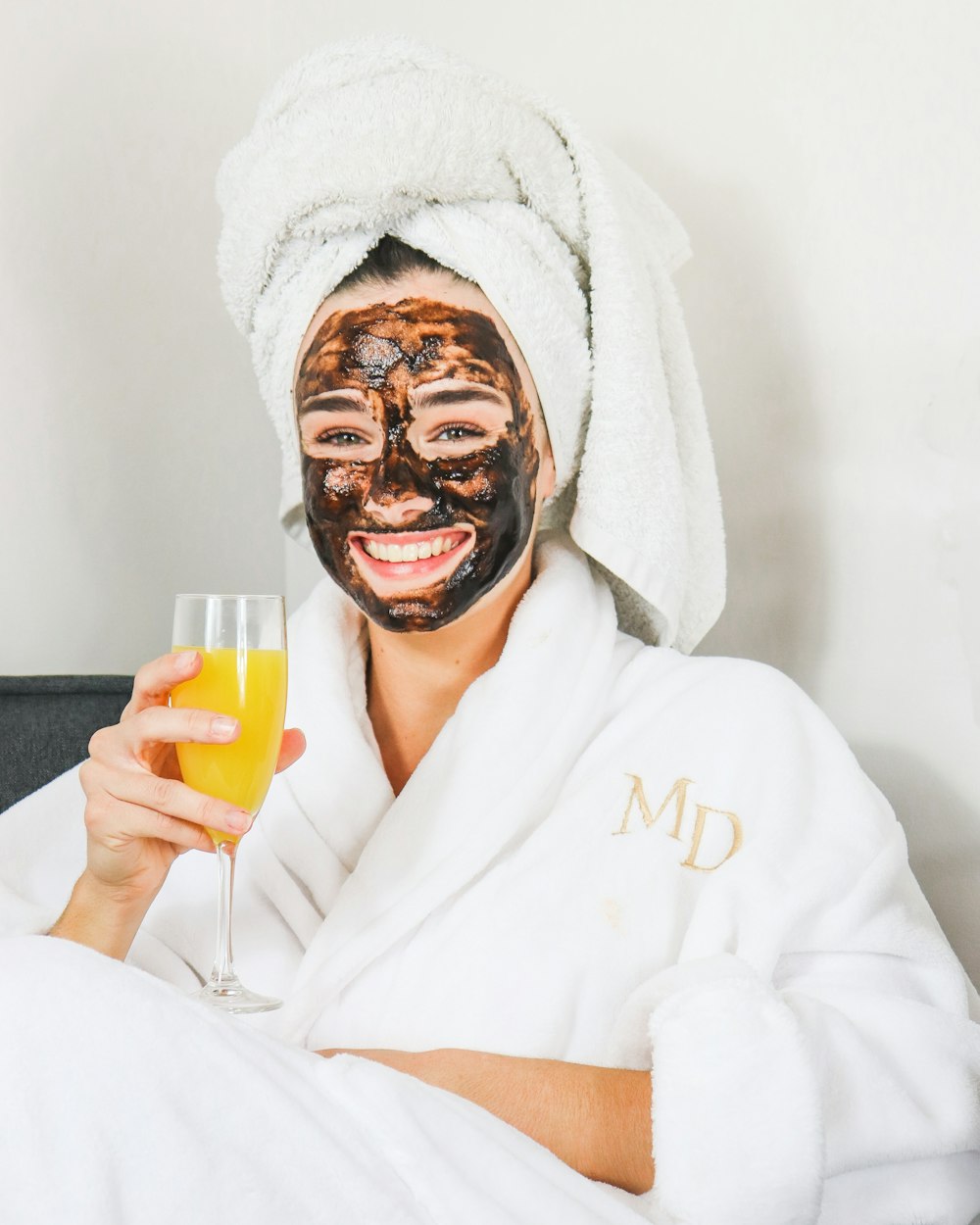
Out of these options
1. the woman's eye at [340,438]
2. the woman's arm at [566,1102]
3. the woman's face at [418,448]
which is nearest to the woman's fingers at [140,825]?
the woman's arm at [566,1102]

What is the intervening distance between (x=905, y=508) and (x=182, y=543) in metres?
1.10

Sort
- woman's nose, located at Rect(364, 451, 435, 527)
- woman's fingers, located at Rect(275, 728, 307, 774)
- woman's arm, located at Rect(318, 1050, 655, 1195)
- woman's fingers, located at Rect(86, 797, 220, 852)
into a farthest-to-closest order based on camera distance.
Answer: woman's nose, located at Rect(364, 451, 435, 527) < woman's fingers, located at Rect(275, 728, 307, 774) < woman's fingers, located at Rect(86, 797, 220, 852) < woman's arm, located at Rect(318, 1050, 655, 1195)

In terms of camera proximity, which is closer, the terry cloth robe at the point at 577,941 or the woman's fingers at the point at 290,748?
the terry cloth robe at the point at 577,941

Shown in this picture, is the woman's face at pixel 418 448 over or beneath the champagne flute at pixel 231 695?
over

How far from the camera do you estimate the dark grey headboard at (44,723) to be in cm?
143

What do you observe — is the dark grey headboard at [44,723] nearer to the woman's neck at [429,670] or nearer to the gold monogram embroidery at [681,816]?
the woman's neck at [429,670]

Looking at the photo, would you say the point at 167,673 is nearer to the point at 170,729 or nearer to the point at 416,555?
the point at 170,729

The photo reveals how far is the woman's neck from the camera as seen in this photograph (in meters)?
1.33

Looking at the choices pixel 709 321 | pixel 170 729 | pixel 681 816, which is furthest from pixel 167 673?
pixel 709 321

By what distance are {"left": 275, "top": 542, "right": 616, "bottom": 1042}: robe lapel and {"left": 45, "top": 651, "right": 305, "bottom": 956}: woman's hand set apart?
15 cm

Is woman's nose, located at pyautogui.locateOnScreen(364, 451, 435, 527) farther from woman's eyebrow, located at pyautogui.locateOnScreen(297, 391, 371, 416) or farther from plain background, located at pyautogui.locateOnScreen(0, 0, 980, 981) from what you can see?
plain background, located at pyautogui.locateOnScreen(0, 0, 980, 981)

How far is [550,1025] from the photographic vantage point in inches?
41.1

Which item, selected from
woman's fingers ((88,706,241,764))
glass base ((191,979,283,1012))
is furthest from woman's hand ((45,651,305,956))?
glass base ((191,979,283,1012))

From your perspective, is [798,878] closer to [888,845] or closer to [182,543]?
[888,845]
